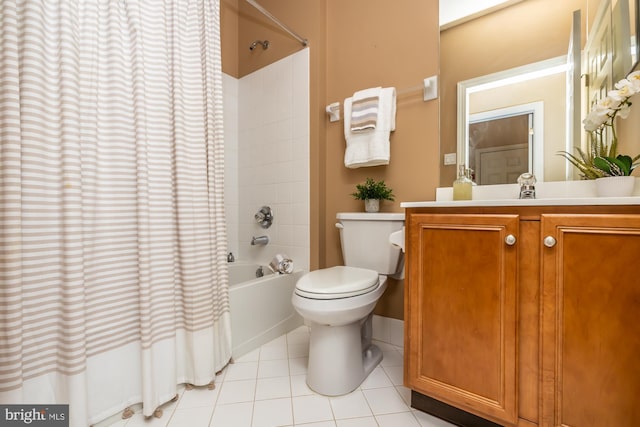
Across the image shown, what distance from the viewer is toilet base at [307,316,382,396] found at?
118cm

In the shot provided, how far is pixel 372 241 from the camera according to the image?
148 centimetres

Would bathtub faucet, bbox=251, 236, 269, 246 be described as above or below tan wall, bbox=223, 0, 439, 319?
below

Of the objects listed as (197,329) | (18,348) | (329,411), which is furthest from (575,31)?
(18,348)

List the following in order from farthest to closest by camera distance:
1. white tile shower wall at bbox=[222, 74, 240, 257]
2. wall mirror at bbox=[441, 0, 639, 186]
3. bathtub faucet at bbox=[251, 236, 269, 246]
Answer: white tile shower wall at bbox=[222, 74, 240, 257]
bathtub faucet at bbox=[251, 236, 269, 246]
wall mirror at bbox=[441, 0, 639, 186]

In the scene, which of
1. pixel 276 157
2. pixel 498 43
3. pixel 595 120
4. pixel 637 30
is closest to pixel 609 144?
pixel 595 120

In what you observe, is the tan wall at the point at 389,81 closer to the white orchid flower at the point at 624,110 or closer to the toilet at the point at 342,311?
the toilet at the point at 342,311

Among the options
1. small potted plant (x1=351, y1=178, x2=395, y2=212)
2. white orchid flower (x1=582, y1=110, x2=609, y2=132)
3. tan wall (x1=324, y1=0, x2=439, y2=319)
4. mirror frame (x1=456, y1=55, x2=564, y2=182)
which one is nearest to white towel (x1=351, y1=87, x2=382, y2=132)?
tan wall (x1=324, y1=0, x2=439, y2=319)

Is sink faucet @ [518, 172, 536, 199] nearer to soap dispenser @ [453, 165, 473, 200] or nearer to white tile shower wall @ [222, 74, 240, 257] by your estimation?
soap dispenser @ [453, 165, 473, 200]

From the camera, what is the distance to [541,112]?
1.23m

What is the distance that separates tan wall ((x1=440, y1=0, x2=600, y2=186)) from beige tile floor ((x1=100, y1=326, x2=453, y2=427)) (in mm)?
1043

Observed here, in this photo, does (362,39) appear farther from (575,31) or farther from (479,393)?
(479,393)

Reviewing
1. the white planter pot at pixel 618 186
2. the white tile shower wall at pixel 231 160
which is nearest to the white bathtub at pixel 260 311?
the white tile shower wall at pixel 231 160

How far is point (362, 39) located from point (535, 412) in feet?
6.41

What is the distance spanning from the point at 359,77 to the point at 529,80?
2.95 ft
